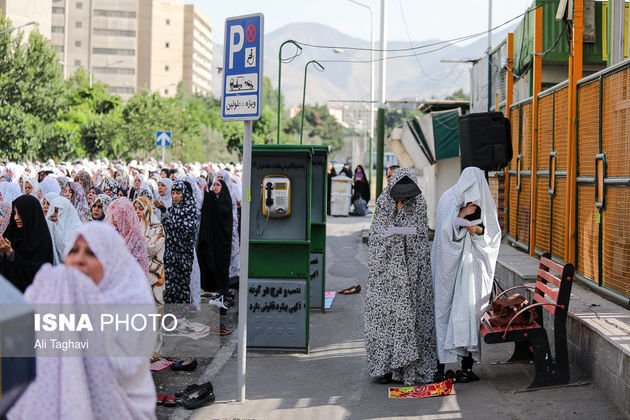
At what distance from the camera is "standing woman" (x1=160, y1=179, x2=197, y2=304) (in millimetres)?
10102

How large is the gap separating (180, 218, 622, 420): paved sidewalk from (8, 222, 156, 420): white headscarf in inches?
113

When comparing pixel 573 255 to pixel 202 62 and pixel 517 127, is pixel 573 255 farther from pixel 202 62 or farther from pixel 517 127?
pixel 202 62

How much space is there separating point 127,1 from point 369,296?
133 meters

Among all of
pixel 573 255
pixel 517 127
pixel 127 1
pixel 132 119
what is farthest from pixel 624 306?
pixel 127 1

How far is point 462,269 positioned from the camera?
7188 mm

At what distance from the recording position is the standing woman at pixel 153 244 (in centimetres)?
816

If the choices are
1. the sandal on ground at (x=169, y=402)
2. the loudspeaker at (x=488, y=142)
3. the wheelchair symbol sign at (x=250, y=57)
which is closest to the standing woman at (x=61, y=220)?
the sandal on ground at (x=169, y=402)

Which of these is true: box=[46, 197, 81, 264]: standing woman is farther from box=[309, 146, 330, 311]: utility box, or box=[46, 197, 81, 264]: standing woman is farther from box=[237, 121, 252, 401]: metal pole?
box=[309, 146, 330, 311]: utility box

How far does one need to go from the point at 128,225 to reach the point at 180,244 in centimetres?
265

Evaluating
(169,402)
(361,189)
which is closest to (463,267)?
(169,402)

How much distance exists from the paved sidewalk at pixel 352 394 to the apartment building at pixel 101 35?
129308mm

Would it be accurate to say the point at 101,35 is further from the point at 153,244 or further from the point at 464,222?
the point at 464,222

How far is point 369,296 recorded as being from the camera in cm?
728

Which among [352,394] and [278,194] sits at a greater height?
[278,194]
